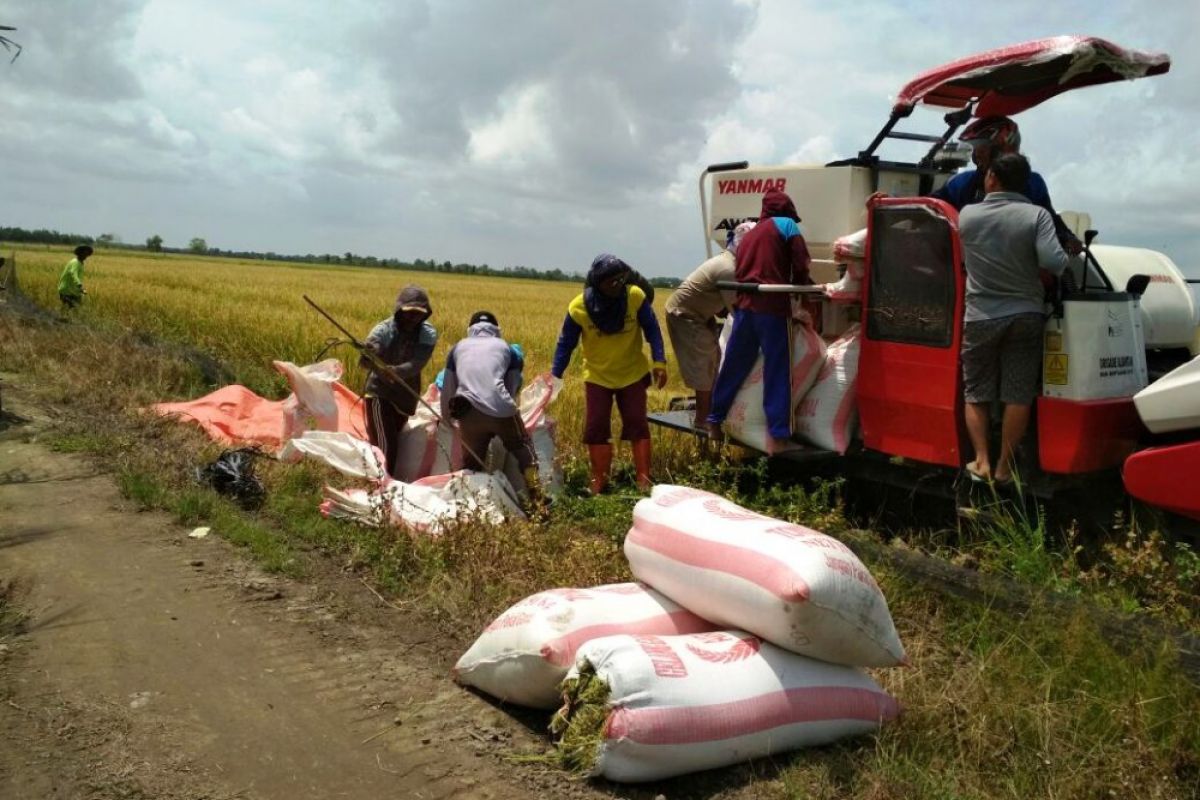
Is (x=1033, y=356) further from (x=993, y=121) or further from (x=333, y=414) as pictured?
(x=333, y=414)

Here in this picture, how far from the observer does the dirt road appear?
300cm

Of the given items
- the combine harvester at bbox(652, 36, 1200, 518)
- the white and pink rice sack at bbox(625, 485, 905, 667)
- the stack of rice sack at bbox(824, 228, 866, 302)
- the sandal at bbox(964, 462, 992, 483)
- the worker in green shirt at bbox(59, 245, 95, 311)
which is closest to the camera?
the white and pink rice sack at bbox(625, 485, 905, 667)

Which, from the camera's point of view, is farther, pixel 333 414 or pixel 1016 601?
pixel 333 414

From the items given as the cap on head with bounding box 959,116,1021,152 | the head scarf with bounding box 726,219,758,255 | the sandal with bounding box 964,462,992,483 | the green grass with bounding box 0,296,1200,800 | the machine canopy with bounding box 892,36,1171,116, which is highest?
the machine canopy with bounding box 892,36,1171,116

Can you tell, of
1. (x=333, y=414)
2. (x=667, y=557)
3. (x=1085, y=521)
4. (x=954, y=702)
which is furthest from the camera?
(x=333, y=414)

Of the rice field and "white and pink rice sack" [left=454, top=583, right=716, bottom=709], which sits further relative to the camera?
the rice field

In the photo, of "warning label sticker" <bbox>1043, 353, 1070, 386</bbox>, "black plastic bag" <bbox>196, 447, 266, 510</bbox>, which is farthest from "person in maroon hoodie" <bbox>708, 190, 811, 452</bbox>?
"black plastic bag" <bbox>196, 447, 266, 510</bbox>

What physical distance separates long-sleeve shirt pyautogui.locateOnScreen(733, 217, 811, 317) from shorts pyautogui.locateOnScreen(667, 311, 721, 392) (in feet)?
3.05

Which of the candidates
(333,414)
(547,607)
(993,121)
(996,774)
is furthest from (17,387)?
(996,774)

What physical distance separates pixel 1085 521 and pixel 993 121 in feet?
7.73

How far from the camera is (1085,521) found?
15.3 feet

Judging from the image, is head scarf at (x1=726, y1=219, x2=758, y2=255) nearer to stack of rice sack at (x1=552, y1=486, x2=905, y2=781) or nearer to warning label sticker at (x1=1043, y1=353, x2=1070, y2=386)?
warning label sticker at (x1=1043, y1=353, x2=1070, y2=386)

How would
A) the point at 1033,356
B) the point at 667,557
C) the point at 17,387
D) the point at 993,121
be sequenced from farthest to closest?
the point at 17,387 < the point at 993,121 < the point at 1033,356 < the point at 667,557

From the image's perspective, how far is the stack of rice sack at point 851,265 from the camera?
5133mm
